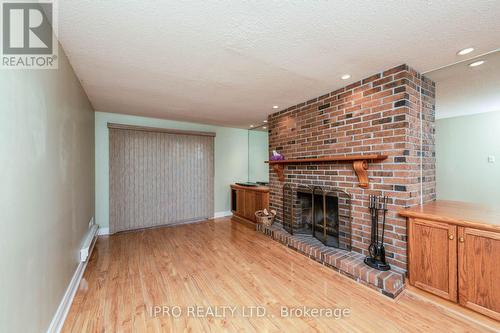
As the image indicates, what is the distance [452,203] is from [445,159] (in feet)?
1.67

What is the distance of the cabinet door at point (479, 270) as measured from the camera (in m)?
1.58

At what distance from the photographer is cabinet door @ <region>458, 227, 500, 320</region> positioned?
1578mm

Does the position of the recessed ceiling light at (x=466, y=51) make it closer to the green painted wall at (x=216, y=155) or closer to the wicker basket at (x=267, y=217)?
the wicker basket at (x=267, y=217)

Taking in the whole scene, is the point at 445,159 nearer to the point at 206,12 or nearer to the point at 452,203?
the point at 452,203

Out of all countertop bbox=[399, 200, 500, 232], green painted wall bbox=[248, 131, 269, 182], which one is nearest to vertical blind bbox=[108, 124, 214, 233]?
green painted wall bbox=[248, 131, 269, 182]

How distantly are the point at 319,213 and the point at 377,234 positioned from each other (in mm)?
856

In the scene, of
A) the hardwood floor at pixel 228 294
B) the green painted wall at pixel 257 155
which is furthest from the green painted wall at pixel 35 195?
the green painted wall at pixel 257 155

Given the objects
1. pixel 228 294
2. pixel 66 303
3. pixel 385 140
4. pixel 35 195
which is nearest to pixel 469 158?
pixel 385 140

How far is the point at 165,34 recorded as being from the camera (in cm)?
162

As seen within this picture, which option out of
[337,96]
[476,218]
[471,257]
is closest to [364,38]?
[337,96]

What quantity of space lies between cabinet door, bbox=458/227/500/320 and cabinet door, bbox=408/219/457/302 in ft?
0.16

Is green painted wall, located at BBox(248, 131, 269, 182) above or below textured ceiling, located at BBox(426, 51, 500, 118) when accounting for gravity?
below

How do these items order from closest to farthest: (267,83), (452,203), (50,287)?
(50,287) < (452,203) < (267,83)

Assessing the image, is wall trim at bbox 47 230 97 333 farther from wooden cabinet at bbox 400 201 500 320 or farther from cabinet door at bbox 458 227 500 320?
cabinet door at bbox 458 227 500 320
